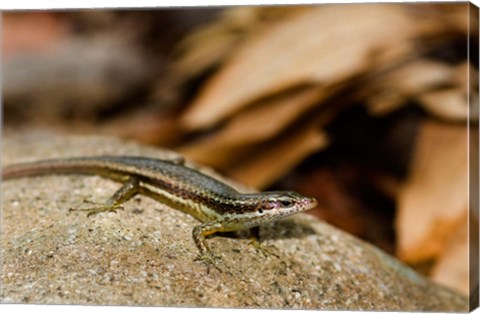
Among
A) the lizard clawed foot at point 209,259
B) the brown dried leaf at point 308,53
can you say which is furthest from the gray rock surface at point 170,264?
the brown dried leaf at point 308,53

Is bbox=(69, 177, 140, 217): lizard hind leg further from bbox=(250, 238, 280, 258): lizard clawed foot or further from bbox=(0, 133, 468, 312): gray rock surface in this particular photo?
bbox=(250, 238, 280, 258): lizard clawed foot

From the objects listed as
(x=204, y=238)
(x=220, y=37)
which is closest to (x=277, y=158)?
(x=204, y=238)

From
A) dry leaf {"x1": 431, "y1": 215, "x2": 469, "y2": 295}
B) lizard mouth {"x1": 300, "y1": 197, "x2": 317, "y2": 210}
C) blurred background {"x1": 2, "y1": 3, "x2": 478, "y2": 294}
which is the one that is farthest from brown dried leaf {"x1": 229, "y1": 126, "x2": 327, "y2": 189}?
lizard mouth {"x1": 300, "y1": 197, "x2": 317, "y2": 210}

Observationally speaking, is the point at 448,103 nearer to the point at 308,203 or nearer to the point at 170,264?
the point at 308,203

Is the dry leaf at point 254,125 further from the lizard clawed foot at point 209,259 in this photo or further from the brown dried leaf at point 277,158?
the lizard clawed foot at point 209,259

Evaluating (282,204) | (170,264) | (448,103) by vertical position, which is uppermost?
(448,103)

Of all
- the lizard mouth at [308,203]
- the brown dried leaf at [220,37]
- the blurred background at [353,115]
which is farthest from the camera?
the brown dried leaf at [220,37]
